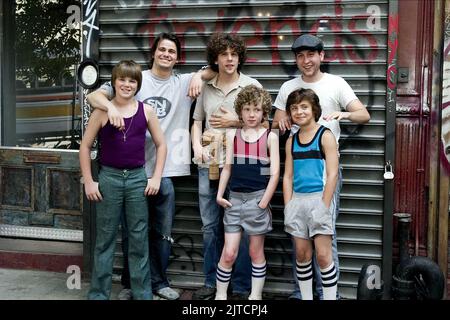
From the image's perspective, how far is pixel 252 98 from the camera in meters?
4.54

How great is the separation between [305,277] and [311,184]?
743mm

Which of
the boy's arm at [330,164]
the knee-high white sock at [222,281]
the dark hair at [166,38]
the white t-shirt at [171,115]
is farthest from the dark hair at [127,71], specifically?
the knee-high white sock at [222,281]

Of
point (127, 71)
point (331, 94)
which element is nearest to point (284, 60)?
point (331, 94)

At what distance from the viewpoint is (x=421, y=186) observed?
526cm

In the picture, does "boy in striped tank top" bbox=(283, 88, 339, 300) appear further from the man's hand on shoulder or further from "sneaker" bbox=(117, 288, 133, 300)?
"sneaker" bbox=(117, 288, 133, 300)

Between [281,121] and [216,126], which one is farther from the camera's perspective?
[216,126]

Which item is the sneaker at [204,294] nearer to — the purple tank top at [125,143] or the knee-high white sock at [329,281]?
the knee-high white sock at [329,281]

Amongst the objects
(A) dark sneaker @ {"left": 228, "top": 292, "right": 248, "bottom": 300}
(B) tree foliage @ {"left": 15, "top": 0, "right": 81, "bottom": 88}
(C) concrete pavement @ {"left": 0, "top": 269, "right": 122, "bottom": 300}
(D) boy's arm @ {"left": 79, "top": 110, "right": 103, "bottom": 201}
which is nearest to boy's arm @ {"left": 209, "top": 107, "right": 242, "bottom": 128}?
(D) boy's arm @ {"left": 79, "top": 110, "right": 103, "bottom": 201}

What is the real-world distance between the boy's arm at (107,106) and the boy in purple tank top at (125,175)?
0.06 m

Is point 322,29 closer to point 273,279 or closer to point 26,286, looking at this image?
point 273,279

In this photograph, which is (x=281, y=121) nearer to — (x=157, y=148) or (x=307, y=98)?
(x=307, y=98)

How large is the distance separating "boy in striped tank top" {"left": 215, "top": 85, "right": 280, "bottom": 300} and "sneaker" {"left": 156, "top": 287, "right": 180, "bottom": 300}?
1.63ft
